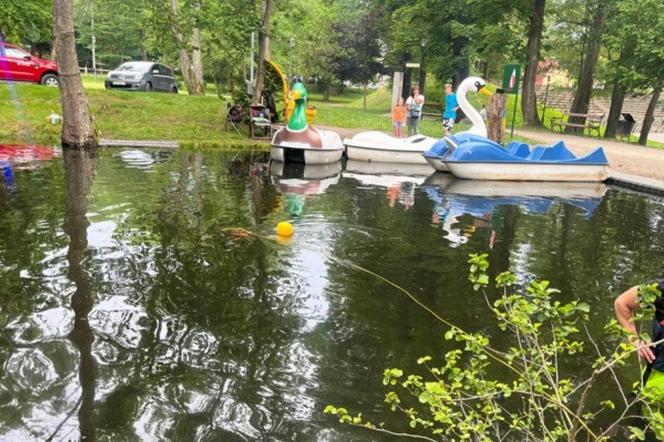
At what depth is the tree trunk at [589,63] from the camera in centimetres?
2636

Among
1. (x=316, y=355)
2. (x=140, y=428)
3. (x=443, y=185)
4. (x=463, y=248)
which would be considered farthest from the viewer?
(x=443, y=185)

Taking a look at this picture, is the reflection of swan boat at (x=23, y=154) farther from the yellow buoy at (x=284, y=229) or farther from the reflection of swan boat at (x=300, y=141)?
the yellow buoy at (x=284, y=229)

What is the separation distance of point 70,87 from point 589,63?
24.5 meters

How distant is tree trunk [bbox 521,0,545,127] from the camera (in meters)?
25.6

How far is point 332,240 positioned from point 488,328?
3.04m

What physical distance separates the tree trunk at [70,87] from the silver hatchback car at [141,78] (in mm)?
10891

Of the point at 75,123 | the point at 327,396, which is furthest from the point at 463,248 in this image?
the point at 75,123

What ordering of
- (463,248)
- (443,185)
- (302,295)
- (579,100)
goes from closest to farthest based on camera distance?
(302,295) → (463,248) → (443,185) → (579,100)

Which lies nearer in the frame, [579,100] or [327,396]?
[327,396]

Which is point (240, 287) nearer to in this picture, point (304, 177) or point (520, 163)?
point (304, 177)

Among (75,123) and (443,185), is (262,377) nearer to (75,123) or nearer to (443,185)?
(443,185)

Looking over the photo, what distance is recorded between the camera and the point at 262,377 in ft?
13.7

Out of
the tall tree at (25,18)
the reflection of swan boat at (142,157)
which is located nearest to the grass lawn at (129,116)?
the reflection of swan boat at (142,157)

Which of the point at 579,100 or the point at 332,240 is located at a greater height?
the point at 579,100
